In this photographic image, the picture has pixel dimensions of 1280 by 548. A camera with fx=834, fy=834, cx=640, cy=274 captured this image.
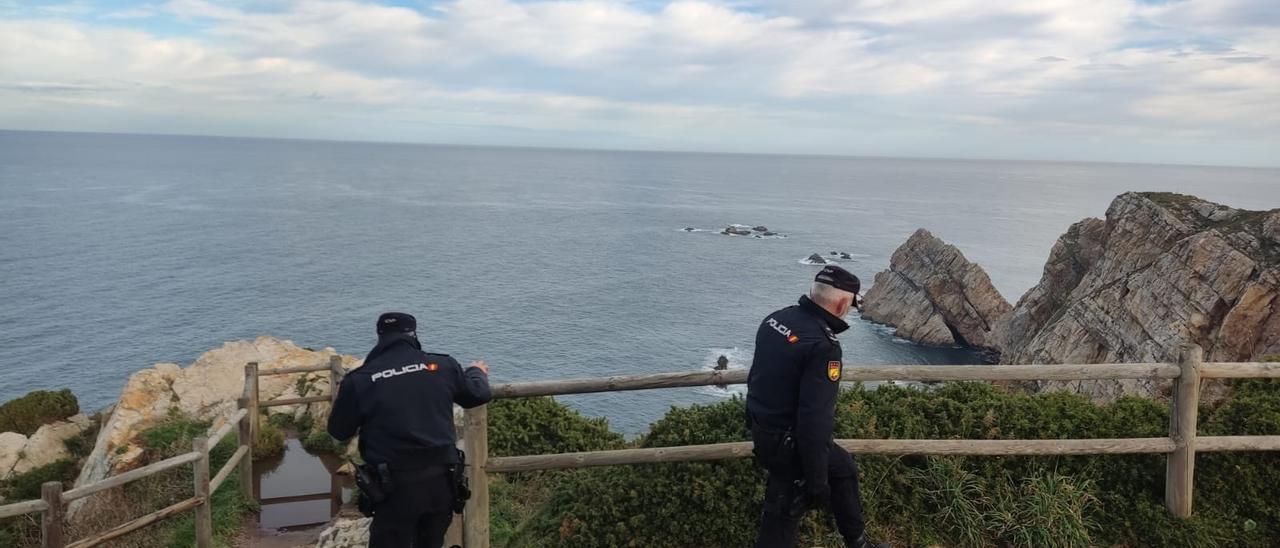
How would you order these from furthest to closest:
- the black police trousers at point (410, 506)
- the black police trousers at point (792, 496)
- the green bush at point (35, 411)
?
the green bush at point (35, 411), the black police trousers at point (792, 496), the black police trousers at point (410, 506)

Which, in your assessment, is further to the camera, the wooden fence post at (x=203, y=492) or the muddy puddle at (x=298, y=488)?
the muddy puddle at (x=298, y=488)

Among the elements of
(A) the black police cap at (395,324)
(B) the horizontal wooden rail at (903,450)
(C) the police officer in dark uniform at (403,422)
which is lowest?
(B) the horizontal wooden rail at (903,450)

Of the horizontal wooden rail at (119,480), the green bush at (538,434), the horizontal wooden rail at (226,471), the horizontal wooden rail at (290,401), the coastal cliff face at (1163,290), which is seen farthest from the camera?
the coastal cliff face at (1163,290)

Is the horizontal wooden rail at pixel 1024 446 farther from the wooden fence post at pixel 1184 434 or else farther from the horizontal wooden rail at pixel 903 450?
the wooden fence post at pixel 1184 434

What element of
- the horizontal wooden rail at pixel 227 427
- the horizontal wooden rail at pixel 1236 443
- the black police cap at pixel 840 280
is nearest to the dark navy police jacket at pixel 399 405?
the black police cap at pixel 840 280

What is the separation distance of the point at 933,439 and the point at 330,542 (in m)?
5.86

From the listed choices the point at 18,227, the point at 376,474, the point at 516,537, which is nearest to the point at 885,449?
the point at 516,537

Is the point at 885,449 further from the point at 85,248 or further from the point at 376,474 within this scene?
the point at 85,248

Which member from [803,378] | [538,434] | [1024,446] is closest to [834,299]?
[803,378]

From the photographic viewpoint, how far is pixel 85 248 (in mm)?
78562

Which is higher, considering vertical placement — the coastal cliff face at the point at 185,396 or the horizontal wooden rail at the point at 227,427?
the horizontal wooden rail at the point at 227,427

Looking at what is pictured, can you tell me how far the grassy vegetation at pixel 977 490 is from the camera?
7.39 meters

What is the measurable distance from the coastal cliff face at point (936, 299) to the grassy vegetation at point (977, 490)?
51854mm

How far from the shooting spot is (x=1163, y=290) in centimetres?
3678
